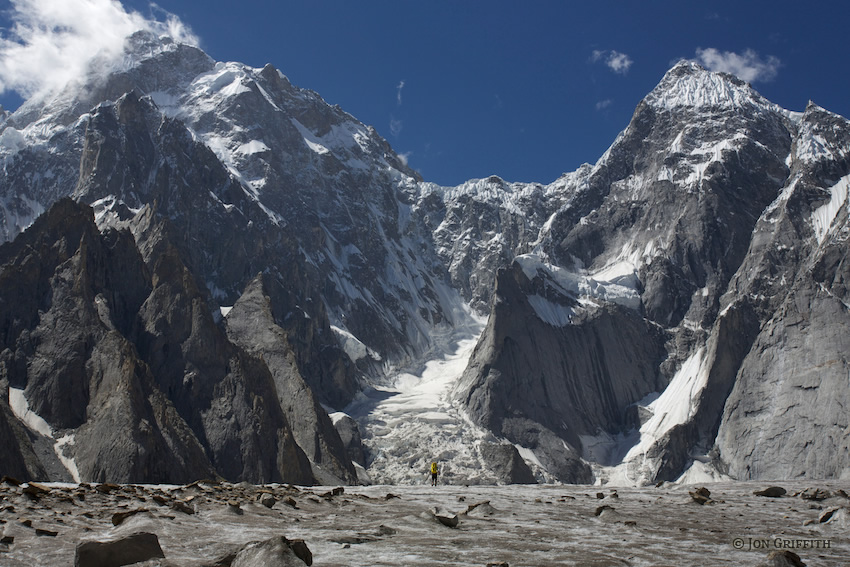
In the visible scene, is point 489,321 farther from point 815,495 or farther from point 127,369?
point 815,495

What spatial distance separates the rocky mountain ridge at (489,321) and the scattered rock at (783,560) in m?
61.8

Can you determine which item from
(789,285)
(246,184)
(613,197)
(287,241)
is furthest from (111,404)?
(613,197)

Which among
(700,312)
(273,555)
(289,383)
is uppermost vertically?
(700,312)

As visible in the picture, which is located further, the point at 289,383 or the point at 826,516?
the point at 289,383

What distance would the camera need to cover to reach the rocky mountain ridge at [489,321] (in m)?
86.9

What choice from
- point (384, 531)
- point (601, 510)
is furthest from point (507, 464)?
point (384, 531)

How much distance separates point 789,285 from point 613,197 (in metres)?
60.9

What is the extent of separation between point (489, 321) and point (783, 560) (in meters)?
141

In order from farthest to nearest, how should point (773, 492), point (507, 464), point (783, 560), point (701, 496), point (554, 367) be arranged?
point (554, 367) < point (507, 464) < point (773, 492) < point (701, 496) < point (783, 560)

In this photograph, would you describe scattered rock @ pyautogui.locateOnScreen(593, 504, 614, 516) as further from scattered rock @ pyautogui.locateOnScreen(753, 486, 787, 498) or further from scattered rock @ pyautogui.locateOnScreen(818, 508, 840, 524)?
scattered rock @ pyautogui.locateOnScreen(753, 486, 787, 498)

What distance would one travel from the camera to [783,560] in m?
15.2

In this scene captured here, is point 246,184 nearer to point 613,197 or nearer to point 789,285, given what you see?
point 613,197

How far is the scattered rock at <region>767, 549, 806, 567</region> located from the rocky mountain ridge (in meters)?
61.8

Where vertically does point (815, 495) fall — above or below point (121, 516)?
above
